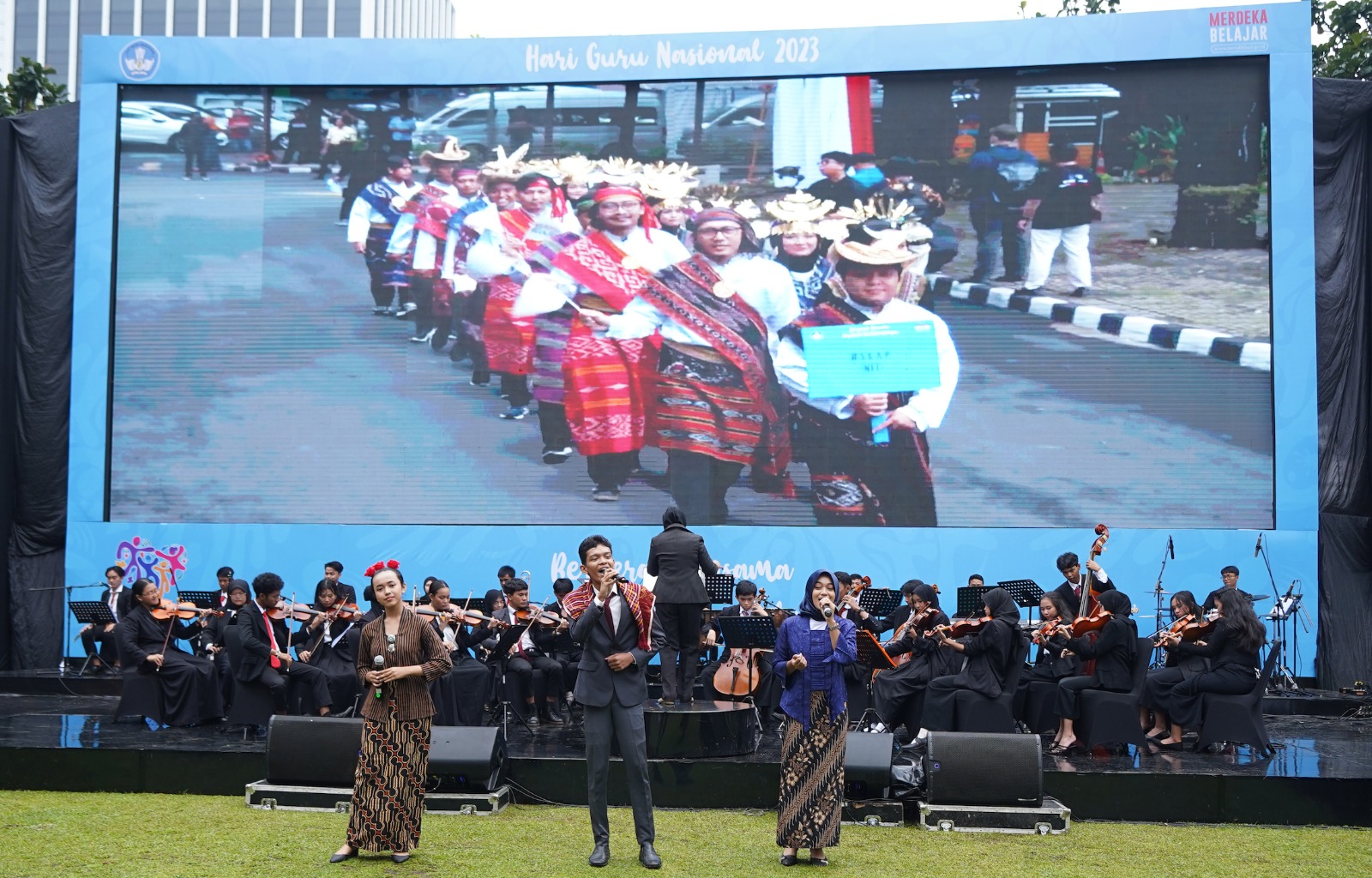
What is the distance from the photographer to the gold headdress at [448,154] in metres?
15.8

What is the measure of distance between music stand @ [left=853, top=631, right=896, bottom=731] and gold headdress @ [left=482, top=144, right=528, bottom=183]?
722 centimetres

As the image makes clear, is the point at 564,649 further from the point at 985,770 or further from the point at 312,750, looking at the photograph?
the point at 985,770

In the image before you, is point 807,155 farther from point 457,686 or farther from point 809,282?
point 457,686

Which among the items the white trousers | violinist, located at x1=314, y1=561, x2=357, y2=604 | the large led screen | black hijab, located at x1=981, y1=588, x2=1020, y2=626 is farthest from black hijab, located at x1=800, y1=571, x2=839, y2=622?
the white trousers

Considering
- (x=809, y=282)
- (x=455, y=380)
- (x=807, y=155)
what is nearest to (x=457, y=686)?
(x=455, y=380)

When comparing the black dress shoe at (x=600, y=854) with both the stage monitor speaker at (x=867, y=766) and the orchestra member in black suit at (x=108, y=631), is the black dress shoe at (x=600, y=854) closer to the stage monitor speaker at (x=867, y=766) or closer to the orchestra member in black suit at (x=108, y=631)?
the stage monitor speaker at (x=867, y=766)

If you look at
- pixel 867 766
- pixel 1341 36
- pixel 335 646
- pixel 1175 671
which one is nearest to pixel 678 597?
pixel 867 766

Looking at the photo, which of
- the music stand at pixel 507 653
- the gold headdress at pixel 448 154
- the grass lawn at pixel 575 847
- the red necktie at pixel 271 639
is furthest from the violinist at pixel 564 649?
the gold headdress at pixel 448 154

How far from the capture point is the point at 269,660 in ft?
34.6

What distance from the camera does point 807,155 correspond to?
50.4 feet

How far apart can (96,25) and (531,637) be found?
42.5 m

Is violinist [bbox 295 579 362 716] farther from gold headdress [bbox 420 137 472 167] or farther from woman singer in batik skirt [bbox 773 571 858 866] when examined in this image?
gold headdress [bbox 420 137 472 167]

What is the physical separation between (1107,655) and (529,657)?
4736mm

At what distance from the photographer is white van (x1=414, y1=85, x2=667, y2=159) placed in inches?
617
